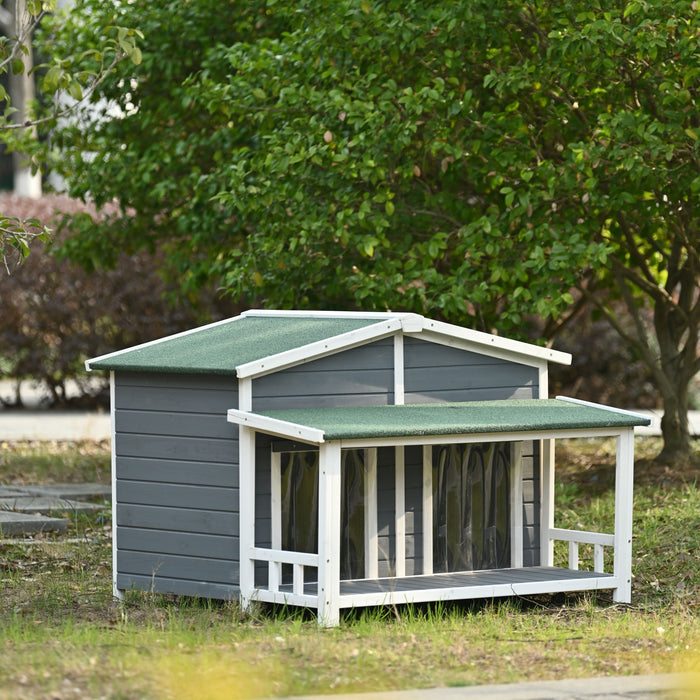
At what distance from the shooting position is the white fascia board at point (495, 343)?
6.92 metres

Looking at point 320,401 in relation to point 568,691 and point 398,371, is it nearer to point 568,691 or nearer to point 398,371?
point 398,371

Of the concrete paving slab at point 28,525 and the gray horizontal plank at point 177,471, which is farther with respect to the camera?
the concrete paving slab at point 28,525

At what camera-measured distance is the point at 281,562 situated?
251 inches

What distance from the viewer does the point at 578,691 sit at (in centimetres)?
473

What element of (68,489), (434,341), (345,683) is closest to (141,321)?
(68,489)

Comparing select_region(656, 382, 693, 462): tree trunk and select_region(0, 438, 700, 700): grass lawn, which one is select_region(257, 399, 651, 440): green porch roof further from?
select_region(656, 382, 693, 462): tree trunk

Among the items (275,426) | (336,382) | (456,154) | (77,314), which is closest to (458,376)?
(336,382)

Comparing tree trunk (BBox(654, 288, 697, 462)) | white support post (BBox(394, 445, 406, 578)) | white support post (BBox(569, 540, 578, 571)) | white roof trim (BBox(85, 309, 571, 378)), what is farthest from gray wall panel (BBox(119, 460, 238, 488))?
tree trunk (BBox(654, 288, 697, 462))

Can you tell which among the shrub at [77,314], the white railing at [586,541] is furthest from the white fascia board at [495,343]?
the shrub at [77,314]

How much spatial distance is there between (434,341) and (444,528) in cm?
104

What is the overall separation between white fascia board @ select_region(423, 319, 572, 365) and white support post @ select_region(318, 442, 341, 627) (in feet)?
3.88

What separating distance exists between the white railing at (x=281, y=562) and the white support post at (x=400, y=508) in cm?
64

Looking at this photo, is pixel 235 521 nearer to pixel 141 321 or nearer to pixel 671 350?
pixel 671 350

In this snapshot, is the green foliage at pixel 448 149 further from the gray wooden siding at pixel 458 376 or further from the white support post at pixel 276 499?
the white support post at pixel 276 499
